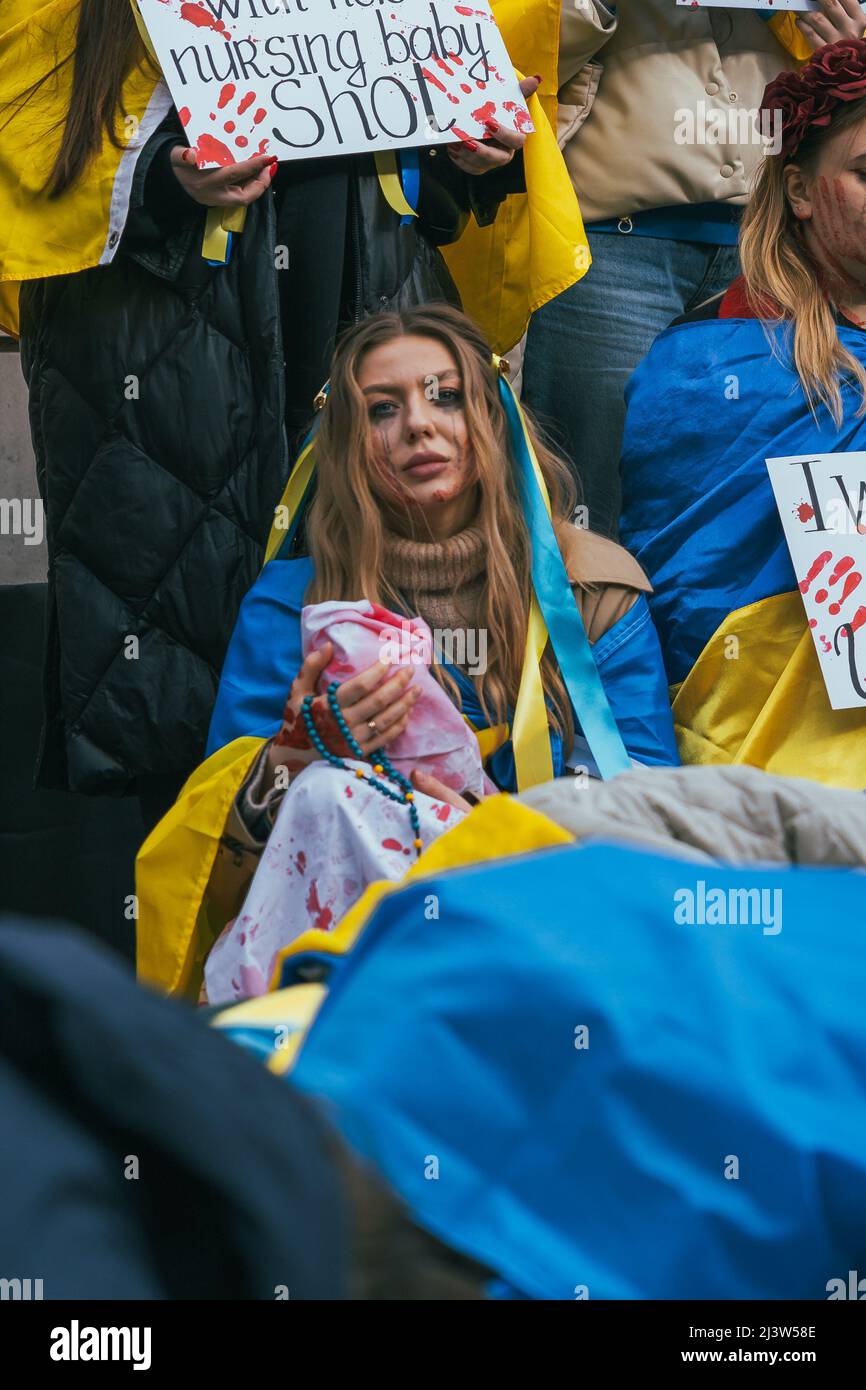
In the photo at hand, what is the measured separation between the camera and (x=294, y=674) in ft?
8.73

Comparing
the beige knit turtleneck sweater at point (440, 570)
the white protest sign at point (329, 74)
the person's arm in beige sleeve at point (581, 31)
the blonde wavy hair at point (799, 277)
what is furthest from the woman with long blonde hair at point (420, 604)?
the person's arm in beige sleeve at point (581, 31)

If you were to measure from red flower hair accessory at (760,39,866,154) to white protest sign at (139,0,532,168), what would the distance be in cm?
→ 45

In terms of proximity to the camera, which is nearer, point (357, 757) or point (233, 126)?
point (357, 757)

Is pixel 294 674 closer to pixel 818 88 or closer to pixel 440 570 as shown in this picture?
pixel 440 570

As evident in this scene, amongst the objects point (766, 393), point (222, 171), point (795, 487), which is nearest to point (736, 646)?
point (795, 487)

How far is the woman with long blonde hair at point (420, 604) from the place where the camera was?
7.87 feet

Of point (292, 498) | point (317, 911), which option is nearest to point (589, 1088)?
point (317, 911)

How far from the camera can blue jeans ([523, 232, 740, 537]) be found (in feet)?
10.5

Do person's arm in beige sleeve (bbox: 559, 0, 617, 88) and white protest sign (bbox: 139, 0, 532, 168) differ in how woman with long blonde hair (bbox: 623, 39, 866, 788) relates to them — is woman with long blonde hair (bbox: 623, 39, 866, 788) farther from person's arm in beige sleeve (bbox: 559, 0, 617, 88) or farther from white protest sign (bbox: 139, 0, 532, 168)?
white protest sign (bbox: 139, 0, 532, 168)

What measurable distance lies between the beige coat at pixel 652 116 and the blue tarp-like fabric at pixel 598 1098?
2.31m

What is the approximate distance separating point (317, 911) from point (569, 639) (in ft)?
2.23

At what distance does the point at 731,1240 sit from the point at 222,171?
2109 mm

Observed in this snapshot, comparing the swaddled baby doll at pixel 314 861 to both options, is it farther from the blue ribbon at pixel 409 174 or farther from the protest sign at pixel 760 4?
the protest sign at pixel 760 4

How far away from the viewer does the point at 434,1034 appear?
108 centimetres
